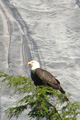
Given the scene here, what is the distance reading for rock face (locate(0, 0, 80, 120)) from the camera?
10016 mm

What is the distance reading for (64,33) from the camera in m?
10.5

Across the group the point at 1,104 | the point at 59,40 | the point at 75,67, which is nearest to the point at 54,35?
the point at 59,40

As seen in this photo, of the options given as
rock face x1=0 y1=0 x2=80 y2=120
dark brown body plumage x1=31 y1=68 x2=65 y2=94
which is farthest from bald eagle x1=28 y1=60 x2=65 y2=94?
rock face x1=0 y1=0 x2=80 y2=120

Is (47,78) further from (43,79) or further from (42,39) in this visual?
(42,39)

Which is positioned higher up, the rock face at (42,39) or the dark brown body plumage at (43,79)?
the dark brown body plumage at (43,79)

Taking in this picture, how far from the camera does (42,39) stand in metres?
10.3

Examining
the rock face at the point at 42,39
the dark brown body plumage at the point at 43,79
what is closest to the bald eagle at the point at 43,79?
the dark brown body plumage at the point at 43,79

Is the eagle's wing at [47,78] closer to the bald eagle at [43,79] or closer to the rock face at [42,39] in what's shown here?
the bald eagle at [43,79]

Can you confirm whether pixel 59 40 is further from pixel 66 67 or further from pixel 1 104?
pixel 1 104

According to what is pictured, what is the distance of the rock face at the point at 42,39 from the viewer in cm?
1002

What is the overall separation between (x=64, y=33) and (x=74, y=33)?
8.3 inches

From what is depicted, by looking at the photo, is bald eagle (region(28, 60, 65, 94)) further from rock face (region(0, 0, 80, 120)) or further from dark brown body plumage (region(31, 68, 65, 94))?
rock face (region(0, 0, 80, 120))

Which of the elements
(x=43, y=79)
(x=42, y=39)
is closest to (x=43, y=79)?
(x=43, y=79)

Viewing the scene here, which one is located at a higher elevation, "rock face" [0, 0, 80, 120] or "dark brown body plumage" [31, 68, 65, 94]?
"dark brown body plumage" [31, 68, 65, 94]
